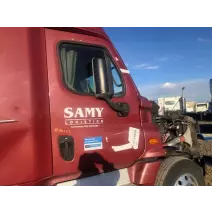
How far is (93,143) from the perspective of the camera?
8.93 ft

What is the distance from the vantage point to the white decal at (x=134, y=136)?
Result: 308 centimetres

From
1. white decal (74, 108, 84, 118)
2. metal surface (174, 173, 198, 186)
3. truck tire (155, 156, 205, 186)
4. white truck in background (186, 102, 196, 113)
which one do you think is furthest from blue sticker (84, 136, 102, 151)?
white truck in background (186, 102, 196, 113)

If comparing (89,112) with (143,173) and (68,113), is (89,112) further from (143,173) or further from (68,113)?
(143,173)

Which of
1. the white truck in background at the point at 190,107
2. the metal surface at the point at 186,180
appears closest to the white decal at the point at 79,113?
the metal surface at the point at 186,180

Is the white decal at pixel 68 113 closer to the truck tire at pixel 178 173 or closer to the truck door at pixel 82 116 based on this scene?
the truck door at pixel 82 116

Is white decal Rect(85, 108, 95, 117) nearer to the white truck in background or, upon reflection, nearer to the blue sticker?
the blue sticker

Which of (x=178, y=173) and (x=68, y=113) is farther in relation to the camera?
(x=178, y=173)

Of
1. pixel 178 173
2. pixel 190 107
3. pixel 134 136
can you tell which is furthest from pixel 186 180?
pixel 190 107

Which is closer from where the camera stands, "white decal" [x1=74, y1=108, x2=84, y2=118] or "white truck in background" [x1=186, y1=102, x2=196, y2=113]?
"white decal" [x1=74, y1=108, x2=84, y2=118]

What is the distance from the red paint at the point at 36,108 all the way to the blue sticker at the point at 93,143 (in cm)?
4

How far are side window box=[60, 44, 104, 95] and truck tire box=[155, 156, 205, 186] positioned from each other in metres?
1.27

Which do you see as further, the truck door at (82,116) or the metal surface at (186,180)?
the metal surface at (186,180)

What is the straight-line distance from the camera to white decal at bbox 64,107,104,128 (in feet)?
8.50

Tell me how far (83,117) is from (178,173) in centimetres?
145
